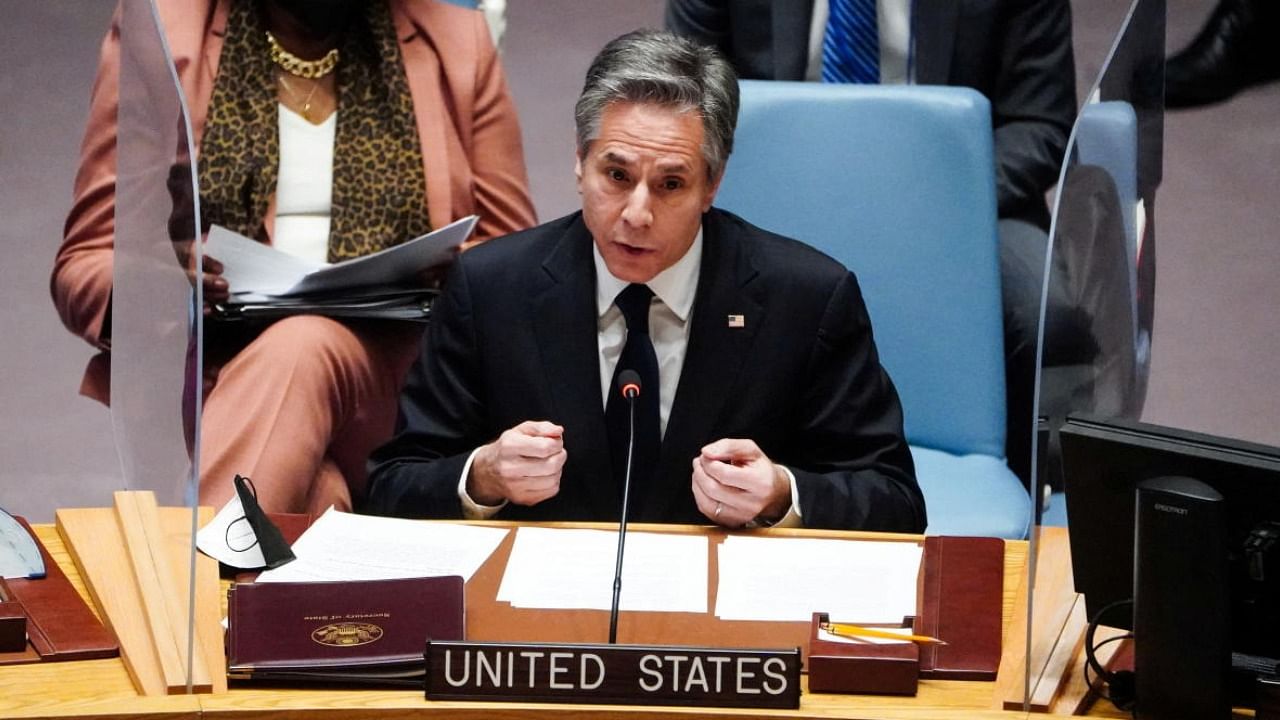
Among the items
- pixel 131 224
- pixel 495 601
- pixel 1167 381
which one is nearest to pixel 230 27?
pixel 131 224

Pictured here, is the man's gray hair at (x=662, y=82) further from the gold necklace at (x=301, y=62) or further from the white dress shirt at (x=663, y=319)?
the gold necklace at (x=301, y=62)

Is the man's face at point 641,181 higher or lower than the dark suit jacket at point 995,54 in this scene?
lower

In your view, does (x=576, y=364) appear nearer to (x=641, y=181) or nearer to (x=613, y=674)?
(x=641, y=181)

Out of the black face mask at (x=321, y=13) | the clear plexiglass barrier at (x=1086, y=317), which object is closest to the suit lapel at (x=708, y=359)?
the clear plexiglass barrier at (x=1086, y=317)

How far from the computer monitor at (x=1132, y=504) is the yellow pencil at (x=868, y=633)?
16 cm

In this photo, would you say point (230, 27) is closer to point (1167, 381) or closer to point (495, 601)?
point (495, 601)

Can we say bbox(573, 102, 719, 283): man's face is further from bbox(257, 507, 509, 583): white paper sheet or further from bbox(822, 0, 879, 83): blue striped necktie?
bbox(822, 0, 879, 83): blue striped necktie

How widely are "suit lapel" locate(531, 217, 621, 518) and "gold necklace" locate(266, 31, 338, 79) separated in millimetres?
732

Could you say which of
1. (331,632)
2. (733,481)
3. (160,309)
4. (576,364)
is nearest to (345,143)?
(576,364)

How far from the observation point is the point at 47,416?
2.38 m

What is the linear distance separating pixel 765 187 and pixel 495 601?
1.07 metres

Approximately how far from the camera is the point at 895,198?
2658mm

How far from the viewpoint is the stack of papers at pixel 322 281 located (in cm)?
257

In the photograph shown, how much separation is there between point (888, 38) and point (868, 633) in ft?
6.14
